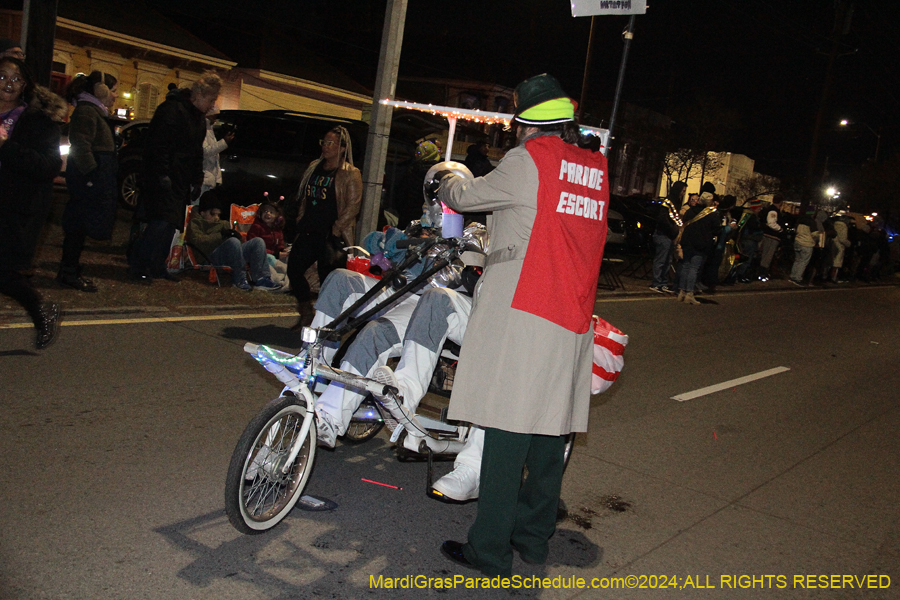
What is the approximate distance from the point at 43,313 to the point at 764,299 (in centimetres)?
1509

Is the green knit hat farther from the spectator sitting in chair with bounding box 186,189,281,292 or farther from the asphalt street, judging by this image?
the spectator sitting in chair with bounding box 186,189,281,292

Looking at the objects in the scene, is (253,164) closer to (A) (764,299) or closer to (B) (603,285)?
(B) (603,285)

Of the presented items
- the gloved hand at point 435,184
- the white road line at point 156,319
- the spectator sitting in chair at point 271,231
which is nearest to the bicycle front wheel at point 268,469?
the gloved hand at point 435,184

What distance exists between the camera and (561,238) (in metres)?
3.44

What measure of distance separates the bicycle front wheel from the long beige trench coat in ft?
2.48

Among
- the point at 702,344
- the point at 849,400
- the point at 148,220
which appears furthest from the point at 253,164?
the point at 849,400

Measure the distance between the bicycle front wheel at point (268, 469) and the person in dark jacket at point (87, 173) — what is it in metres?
5.13

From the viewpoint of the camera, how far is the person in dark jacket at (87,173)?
26.5 feet

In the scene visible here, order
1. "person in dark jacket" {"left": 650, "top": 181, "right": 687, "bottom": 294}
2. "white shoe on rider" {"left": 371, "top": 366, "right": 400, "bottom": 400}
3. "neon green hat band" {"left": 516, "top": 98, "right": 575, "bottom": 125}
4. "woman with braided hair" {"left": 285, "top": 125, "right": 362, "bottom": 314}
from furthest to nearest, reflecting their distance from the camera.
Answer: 1. "person in dark jacket" {"left": 650, "top": 181, "right": 687, "bottom": 294}
2. "woman with braided hair" {"left": 285, "top": 125, "right": 362, "bottom": 314}
3. "white shoe on rider" {"left": 371, "top": 366, "right": 400, "bottom": 400}
4. "neon green hat band" {"left": 516, "top": 98, "right": 575, "bottom": 125}

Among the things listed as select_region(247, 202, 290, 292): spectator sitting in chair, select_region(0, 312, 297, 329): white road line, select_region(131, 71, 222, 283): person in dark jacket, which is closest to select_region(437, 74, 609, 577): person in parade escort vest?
select_region(0, 312, 297, 329): white road line

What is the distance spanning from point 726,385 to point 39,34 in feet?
27.1

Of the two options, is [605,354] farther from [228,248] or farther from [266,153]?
[266,153]

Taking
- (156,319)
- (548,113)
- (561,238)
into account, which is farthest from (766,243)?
(561,238)

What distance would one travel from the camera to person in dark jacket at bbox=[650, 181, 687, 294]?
15.3 m
